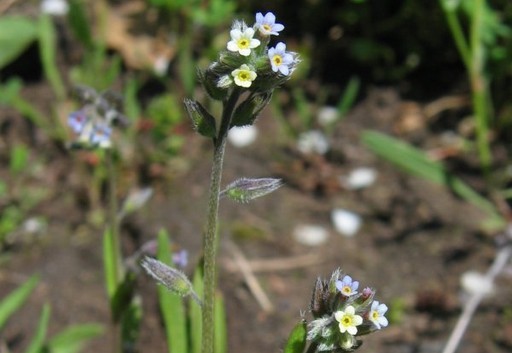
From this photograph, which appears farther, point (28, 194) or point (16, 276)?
point (28, 194)

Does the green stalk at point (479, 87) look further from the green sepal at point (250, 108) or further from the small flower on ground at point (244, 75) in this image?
the small flower on ground at point (244, 75)

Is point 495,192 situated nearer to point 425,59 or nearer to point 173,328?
point 425,59

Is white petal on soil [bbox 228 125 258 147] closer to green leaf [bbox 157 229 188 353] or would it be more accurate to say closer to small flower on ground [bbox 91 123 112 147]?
small flower on ground [bbox 91 123 112 147]

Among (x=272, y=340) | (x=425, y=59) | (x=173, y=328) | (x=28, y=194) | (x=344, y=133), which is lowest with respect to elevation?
(x=173, y=328)

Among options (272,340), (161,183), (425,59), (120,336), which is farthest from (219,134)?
(425,59)

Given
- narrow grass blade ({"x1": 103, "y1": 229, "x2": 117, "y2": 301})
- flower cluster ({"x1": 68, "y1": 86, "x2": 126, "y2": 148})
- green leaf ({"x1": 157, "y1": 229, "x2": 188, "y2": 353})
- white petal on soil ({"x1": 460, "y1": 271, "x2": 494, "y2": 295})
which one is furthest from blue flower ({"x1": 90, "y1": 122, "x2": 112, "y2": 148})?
white petal on soil ({"x1": 460, "y1": 271, "x2": 494, "y2": 295})

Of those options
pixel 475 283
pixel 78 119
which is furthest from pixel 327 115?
pixel 78 119
